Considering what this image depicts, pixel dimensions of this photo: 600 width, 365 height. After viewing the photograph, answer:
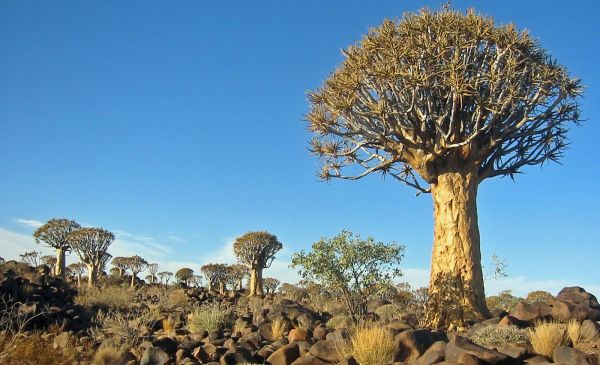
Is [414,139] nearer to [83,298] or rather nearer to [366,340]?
[366,340]

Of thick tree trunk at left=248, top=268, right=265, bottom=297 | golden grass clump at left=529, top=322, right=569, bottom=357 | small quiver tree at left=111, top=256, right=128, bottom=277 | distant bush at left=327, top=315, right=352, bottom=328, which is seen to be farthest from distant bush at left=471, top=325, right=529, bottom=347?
small quiver tree at left=111, top=256, right=128, bottom=277

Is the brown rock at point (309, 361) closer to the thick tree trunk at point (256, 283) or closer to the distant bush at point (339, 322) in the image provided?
the distant bush at point (339, 322)

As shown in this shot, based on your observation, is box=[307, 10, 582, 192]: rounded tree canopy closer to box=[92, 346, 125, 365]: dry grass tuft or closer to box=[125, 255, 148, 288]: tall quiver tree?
box=[92, 346, 125, 365]: dry grass tuft

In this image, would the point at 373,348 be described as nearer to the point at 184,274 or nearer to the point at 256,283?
the point at 256,283

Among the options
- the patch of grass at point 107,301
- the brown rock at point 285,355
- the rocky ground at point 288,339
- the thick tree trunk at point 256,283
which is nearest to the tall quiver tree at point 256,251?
the thick tree trunk at point 256,283

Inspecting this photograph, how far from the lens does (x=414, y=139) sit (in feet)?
36.3

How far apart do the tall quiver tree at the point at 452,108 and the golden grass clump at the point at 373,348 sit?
3.41 meters

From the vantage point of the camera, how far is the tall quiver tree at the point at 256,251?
98.2 feet

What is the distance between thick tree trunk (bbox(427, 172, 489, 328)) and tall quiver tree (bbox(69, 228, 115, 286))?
78.5 ft

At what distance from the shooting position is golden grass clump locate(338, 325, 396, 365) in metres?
6.68

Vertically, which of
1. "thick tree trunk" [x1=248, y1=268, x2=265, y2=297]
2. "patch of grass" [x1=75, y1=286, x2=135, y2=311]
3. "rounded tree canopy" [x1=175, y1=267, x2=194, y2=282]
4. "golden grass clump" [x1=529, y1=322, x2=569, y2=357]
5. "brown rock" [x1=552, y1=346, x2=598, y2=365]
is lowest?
"brown rock" [x1=552, y1=346, x2=598, y2=365]

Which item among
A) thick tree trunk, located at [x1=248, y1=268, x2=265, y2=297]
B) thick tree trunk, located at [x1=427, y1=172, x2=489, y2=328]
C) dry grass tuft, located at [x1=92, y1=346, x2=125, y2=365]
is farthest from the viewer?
thick tree trunk, located at [x1=248, y1=268, x2=265, y2=297]

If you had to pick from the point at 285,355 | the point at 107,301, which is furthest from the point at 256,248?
the point at 285,355

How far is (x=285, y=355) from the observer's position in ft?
24.4
